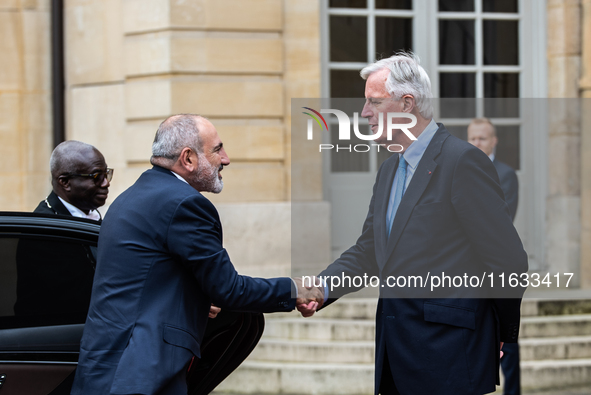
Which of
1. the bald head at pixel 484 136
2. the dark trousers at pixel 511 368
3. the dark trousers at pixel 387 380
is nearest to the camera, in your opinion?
the dark trousers at pixel 387 380

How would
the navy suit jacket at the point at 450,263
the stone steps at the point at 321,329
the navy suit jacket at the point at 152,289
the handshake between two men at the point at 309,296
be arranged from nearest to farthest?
1. the navy suit jacket at the point at 152,289
2. the navy suit jacket at the point at 450,263
3. the handshake between two men at the point at 309,296
4. the stone steps at the point at 321,329

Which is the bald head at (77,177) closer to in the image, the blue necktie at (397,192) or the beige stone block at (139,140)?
the blue necktie at (397,192)

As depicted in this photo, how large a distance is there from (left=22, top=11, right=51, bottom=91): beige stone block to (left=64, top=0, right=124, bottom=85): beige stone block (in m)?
0.25

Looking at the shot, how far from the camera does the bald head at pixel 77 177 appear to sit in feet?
13.5

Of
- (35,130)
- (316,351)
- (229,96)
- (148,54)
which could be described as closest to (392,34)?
(229,96)

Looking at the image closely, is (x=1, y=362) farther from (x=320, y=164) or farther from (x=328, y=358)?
(x=320, y=164)

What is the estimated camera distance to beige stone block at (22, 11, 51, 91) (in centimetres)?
841

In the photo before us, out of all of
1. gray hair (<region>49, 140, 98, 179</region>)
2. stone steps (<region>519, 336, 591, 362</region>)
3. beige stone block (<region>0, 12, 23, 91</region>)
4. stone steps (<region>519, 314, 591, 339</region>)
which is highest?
beige stone block (<region>0, 12, 23, 91</region>)

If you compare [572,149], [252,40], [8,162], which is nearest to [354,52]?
[252,40]

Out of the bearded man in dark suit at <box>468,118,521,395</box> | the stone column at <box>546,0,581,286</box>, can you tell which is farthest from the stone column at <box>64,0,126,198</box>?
the stone column at <box>546,0,581,286</box>

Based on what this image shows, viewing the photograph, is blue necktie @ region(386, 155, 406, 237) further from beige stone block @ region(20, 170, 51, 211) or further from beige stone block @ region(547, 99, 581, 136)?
beige stone block @ region(20, 170, 51, 211)

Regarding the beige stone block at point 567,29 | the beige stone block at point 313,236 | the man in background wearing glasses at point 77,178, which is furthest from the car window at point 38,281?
the beige stone block at point 567,29

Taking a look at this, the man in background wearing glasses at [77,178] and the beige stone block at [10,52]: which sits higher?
the beige stone block at [10,52]

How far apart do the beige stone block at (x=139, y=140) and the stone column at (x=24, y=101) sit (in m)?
1.32
